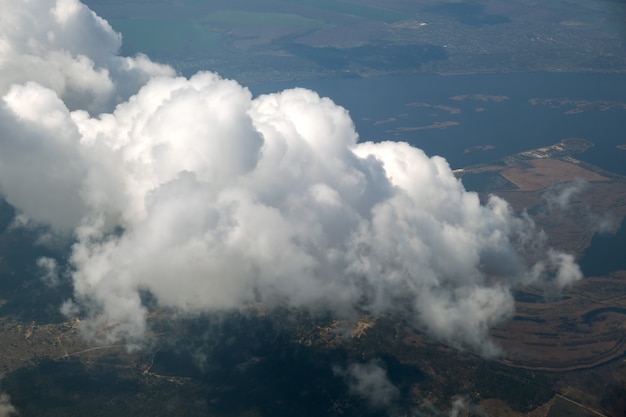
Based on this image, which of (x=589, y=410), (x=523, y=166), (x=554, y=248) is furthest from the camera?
(x=523, y=166)

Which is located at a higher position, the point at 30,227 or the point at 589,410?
the point at 30,227

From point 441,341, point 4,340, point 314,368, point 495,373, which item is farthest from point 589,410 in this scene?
point 4,340

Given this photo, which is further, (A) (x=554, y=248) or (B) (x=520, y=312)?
(A) (x=554, y=248)

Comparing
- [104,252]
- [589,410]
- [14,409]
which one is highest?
[104,252]

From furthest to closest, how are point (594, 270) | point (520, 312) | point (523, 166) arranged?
point (523, 166)
point (594, 270)
point (520, 312)

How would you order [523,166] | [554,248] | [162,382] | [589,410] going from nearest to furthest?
[589,410] < [162,382] < [554,248] < [523,166]

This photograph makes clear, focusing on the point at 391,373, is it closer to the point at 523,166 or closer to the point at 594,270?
the point at 594,270

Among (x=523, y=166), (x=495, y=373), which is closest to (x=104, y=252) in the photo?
(x=495, y=373)

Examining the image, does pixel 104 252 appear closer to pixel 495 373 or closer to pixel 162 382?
pixel 162 382

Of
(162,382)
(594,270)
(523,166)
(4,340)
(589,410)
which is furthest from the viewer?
(523,166)
